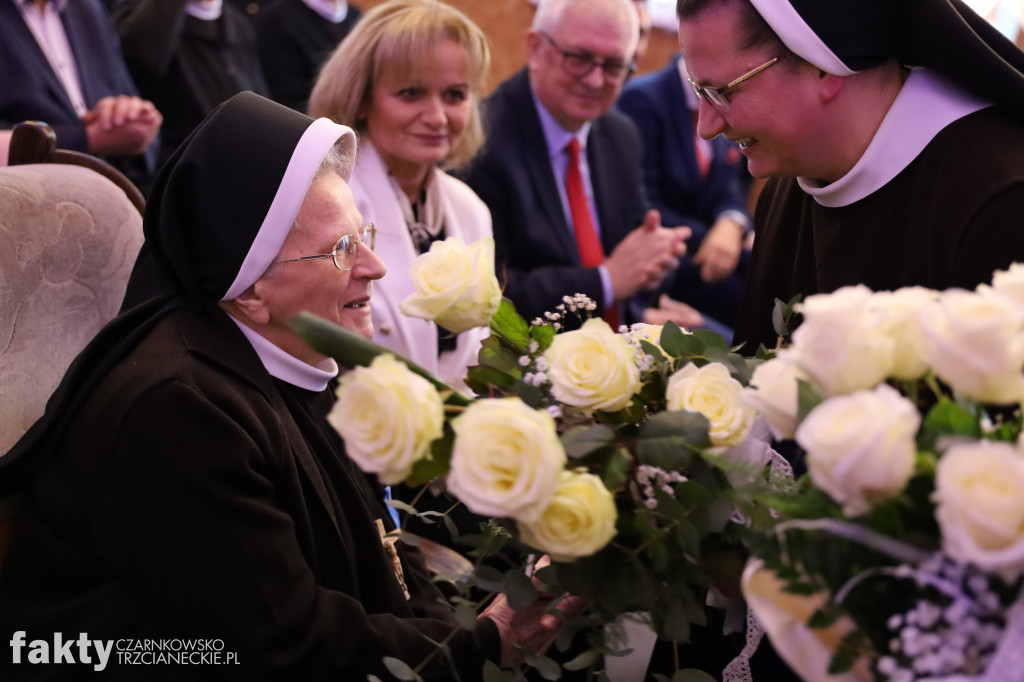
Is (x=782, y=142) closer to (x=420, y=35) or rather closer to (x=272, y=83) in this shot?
(x=420, y=35)

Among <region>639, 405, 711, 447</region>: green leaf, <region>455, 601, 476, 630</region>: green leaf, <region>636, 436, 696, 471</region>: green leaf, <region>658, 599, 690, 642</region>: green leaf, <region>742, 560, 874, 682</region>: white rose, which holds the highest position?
<region>639, 405, 711, 447</region>: green leaf

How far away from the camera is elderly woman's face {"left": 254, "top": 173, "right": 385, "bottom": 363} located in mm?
1746

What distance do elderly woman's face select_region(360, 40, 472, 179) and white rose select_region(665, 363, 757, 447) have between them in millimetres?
1955

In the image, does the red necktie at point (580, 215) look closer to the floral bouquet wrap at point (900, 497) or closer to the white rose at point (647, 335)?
the white rose at point (647, 335)

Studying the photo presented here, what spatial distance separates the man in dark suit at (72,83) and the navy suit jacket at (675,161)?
2.44m

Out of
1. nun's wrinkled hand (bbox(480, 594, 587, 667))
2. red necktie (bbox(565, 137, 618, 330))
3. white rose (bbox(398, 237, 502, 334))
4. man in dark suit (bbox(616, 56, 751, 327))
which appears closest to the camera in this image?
white rose (bbox(398, 237, 502, 334))

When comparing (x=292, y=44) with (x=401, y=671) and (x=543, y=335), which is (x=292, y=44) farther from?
(x=401, y=671)

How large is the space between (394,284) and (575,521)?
1.99m

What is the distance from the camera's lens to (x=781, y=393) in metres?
1.02

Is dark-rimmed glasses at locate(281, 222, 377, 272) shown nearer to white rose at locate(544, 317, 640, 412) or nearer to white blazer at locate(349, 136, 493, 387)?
white rose at locate(544, 317, 640, 412)

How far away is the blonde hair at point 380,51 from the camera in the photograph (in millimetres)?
3006

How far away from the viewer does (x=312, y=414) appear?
1.88 meters

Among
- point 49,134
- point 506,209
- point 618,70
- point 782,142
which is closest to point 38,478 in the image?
point 49,134

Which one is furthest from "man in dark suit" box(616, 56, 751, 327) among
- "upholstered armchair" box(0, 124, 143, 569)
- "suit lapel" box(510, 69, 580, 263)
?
"upholstered armchair" box(0, 124, 143, 569)
